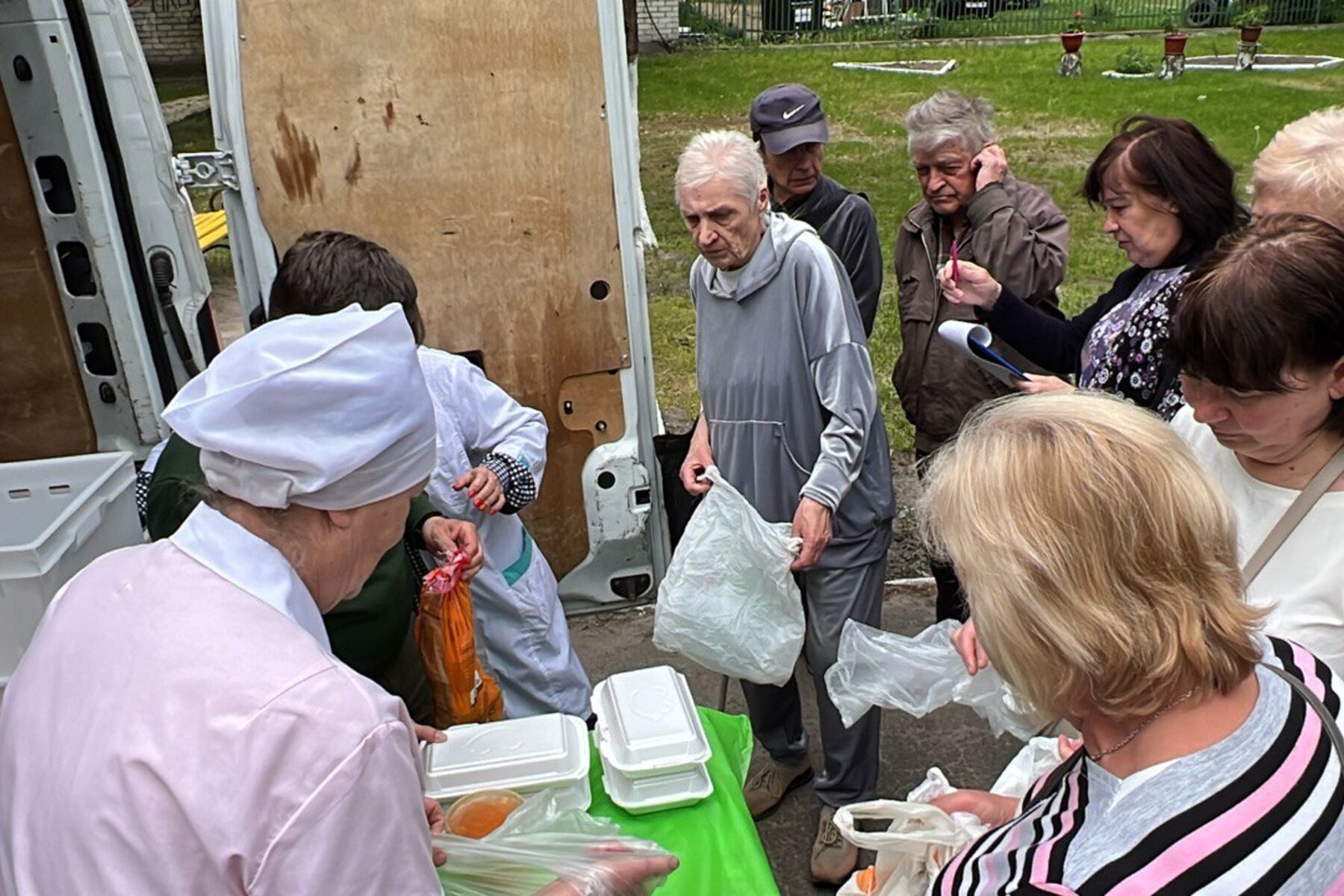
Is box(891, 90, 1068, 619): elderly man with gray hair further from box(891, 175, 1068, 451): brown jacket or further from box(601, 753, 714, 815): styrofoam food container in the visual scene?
box(601, 753, 714, 815): styrofoam food container

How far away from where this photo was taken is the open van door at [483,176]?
300 cm

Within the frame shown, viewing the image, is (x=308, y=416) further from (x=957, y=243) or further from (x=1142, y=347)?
(x=957, y=243)

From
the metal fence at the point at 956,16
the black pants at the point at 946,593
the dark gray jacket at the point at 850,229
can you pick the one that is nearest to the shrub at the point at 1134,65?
the metal fence at the point at 956,16

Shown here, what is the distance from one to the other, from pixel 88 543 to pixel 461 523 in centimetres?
94

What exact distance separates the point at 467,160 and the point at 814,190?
1166 mm

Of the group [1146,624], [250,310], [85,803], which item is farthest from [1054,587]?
[250,310]

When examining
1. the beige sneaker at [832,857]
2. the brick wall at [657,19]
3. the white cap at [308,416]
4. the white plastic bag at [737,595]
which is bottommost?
the beige sneaker at [832,857]

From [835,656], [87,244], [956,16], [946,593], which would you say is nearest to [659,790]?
[835,656]

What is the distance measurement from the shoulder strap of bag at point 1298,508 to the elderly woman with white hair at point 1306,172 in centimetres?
60

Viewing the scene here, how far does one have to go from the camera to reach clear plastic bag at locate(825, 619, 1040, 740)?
2.01 meters

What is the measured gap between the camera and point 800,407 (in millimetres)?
2625

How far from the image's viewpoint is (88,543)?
2475 millimetres

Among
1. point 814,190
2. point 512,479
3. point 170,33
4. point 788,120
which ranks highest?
point 170,33

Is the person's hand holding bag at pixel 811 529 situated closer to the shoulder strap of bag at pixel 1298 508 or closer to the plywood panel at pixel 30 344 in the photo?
the shoulder strap of bag at pixel 1298 508
